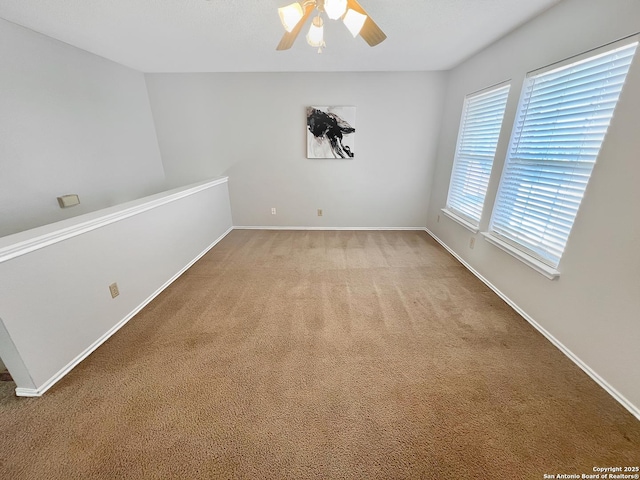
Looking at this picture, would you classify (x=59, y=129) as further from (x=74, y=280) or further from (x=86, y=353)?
(x=86, y=353)

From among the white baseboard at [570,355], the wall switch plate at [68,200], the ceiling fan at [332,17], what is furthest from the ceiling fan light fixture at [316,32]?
the wall switch plate at [68,200]

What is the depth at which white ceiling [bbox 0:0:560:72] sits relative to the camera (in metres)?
1.90

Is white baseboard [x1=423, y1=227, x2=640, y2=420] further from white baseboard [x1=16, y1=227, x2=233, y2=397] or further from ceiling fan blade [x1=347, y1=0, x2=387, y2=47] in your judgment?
white baseboard [x1=16, y1=227, x2=233, y2=397]

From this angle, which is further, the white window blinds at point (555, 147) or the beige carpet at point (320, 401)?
the white window blinds at point (555, 147)

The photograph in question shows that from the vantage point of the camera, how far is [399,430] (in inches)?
51.1

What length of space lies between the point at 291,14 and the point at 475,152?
2.56 m

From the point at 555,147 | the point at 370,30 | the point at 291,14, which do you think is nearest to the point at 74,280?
the point at 291,14

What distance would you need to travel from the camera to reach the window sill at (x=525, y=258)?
6.15 ft

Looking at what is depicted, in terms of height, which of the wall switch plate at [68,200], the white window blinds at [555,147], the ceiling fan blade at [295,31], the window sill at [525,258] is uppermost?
the ceiling fan blade at [295,31]

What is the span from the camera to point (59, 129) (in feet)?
8.27

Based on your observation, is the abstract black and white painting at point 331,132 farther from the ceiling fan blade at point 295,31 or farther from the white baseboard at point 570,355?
the white baseboard at point 570,355

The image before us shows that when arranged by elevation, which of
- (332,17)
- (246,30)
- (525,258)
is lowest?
(525,258)

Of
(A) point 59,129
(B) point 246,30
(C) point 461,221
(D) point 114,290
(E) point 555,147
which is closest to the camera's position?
(E) point 555,147

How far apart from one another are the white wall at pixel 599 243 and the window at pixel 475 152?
341mm
